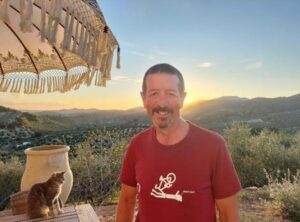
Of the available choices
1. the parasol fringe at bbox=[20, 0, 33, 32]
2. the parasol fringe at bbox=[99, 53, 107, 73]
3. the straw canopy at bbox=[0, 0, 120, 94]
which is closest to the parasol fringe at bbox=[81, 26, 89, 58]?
the straw canopy at bbox=[0, 0, 120, 94]

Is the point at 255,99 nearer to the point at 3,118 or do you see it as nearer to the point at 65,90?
the point at 3,118

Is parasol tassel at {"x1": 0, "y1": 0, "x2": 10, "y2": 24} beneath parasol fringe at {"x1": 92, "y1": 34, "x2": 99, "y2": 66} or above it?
above

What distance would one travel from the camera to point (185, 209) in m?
→ 1.65

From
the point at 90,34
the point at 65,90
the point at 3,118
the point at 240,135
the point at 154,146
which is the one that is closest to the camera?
the point at 154,146

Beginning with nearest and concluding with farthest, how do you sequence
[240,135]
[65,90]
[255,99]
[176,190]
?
1. [176,190]
2. [65,90]
3. [240,135]
4. [255,99]

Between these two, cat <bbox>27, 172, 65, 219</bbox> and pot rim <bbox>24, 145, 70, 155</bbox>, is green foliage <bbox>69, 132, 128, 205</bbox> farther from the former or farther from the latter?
cat <bbox>27, 172, 65, 219</bbox>

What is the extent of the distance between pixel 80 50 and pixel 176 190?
0.79m

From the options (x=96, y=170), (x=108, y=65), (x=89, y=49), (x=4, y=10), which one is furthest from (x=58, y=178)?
(x=96, y=170)

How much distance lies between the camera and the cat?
3.51 m

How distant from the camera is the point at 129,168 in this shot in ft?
6.30

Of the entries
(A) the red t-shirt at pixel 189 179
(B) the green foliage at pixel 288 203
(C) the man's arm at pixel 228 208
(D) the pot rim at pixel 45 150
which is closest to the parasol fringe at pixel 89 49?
(A) the red t-shirt at pixel 189 179

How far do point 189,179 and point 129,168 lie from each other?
39 cm

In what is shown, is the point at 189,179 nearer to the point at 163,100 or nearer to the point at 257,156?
the point at 163,100

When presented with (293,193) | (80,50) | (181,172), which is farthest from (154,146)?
(293,193)
